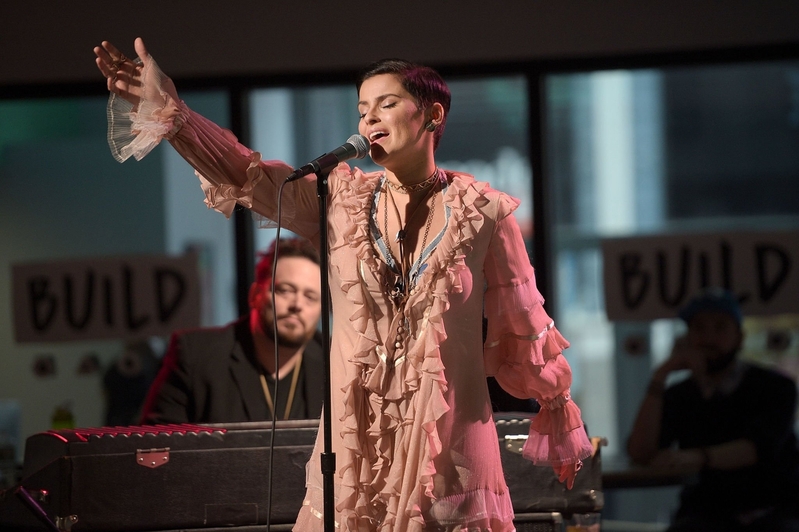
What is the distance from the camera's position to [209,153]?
1.83 meters

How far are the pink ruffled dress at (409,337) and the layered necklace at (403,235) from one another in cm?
2

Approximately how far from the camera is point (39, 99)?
485cm

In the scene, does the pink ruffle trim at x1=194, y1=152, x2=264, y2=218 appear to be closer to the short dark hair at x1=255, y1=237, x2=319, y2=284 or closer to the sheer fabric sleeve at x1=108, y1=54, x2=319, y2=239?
the sheer fabric sleeve at x1=108, y1=54, x2=319, y2=239

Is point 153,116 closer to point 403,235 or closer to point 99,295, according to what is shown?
point 403,235

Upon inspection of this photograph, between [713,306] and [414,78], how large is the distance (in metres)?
2.92

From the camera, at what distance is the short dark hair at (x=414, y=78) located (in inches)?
74.0

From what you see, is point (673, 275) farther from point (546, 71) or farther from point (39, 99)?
point (39, 99)

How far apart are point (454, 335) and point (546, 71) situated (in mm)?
3079

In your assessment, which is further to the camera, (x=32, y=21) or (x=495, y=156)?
(x=495, y=156)

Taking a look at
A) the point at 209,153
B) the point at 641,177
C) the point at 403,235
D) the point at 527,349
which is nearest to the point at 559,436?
the point at 527,349

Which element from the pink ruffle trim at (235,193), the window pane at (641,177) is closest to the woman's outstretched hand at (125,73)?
the pink ruffle trim at (235,193)

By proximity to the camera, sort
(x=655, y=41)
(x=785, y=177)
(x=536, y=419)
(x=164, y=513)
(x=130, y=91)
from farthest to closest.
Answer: (x=785, y=177) < (x=655, y=41) < (x=164, y=513) < (x=536, y=419) < (x=130, y=91)

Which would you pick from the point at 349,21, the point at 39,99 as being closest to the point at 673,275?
the point at 349,21

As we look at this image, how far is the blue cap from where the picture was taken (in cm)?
439
